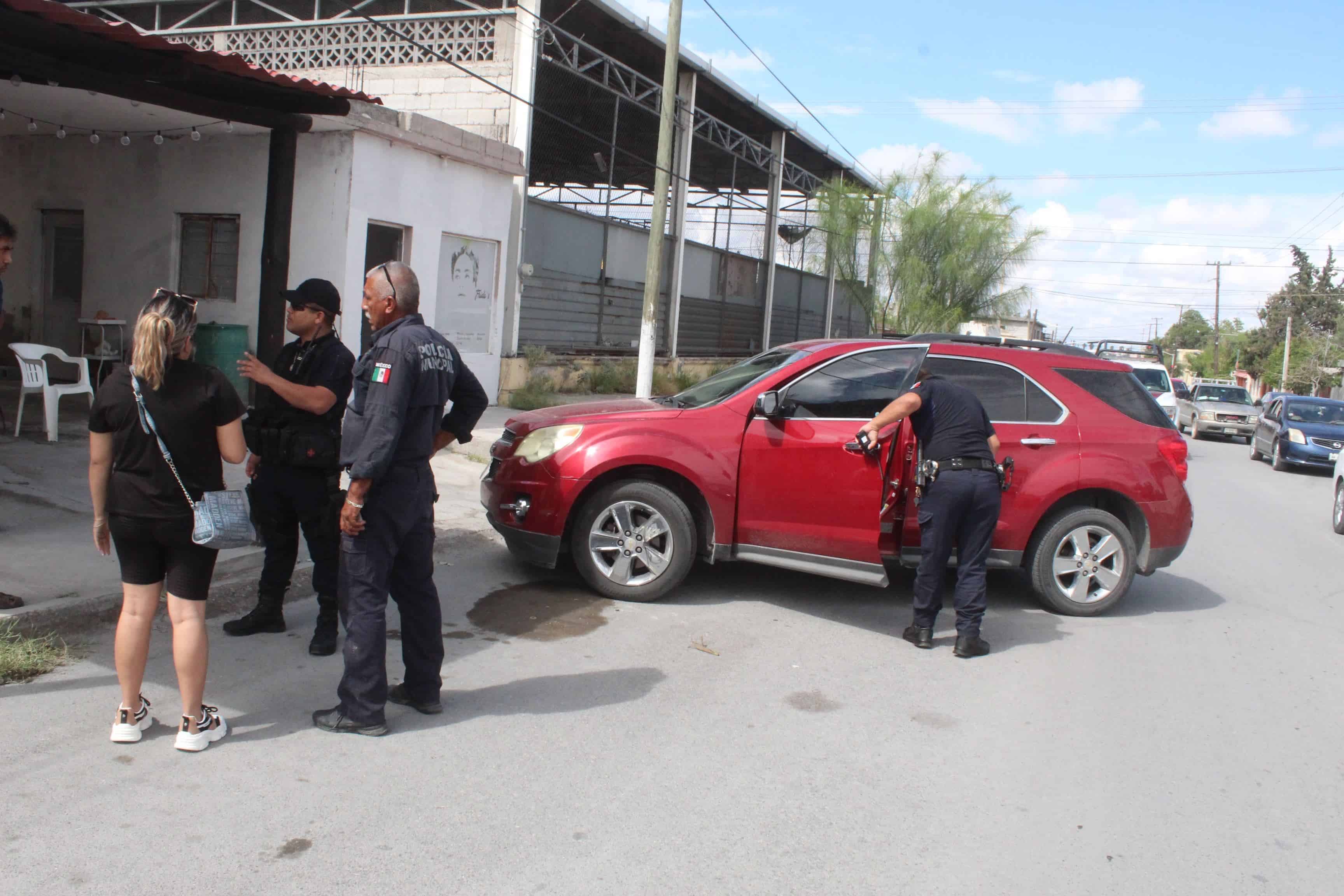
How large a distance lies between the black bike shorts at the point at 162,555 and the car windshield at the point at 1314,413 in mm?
20898

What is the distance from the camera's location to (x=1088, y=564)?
23.0ft

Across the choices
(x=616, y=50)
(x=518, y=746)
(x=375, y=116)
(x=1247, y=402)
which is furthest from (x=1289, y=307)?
(x=518, y=746)

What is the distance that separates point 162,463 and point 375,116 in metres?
9.22

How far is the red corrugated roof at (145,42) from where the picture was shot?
20.1ft

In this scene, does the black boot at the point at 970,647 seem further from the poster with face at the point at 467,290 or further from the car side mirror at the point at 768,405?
the poster with face at the point at 467,290

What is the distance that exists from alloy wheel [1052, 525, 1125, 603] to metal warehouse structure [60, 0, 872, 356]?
360 inches

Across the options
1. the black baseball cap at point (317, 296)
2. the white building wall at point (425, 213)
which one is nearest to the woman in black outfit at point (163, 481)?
the black baseball cap at point (317, 296)

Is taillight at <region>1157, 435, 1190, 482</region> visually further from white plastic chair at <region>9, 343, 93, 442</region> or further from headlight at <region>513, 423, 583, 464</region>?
white plastic chair at <region>9, 343, 93, 442</region>

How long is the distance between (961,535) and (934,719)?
139cm

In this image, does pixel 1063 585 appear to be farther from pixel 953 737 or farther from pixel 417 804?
pixel 417 804

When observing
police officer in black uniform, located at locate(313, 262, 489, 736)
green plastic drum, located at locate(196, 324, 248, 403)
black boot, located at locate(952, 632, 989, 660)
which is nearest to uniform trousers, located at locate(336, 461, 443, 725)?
police officer in black uniform, located at locate(313, 262, 489, 736)

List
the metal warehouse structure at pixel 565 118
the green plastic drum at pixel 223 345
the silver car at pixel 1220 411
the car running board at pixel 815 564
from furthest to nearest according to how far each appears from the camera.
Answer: the silver car at pixel 1220 411 → the metal warehouse structure at pixel 565 118 → the green plastic drum at pixel 223 345 → the car running board at pixel 815 564

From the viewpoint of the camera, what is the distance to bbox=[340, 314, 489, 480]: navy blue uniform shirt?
13.2 ft

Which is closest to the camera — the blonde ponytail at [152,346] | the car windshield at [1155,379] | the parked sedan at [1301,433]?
the blonde ponytail at [152,346]
